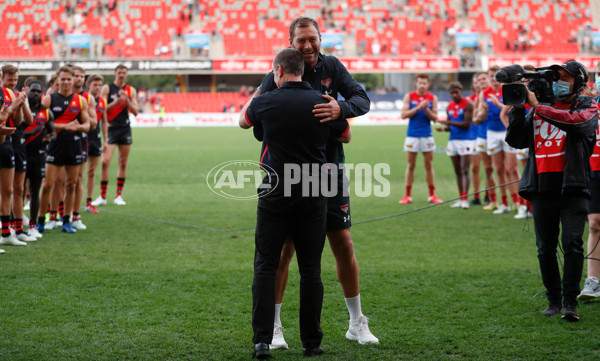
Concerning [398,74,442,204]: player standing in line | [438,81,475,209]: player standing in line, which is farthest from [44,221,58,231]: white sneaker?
→ [438,81,475,209]: player standing in line

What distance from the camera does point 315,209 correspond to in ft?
13.5

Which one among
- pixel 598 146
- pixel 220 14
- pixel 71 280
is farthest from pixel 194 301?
pixel 220 14

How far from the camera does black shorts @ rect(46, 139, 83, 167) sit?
345 inches

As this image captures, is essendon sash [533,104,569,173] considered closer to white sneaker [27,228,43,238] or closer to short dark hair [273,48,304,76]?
short dark hair [273,48,304,76]

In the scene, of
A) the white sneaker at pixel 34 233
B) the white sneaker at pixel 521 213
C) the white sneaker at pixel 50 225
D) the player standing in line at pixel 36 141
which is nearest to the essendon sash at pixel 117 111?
the player standing in line at pixel 36 141

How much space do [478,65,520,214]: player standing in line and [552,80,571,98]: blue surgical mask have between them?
17.1 ft

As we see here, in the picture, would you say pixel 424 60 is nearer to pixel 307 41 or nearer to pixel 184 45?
pixel 184 45

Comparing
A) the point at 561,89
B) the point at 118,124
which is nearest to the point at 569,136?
the point at 561,89

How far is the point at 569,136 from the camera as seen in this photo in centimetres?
498

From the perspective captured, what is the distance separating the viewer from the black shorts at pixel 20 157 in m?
7.83

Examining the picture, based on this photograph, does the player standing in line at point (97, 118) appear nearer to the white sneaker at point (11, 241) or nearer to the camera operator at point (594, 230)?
the white sneaker at point (11, 241)

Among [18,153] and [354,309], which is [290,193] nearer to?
[354,309]

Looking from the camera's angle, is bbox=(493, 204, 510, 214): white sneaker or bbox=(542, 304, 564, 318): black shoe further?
bbox=(493, 204, 510, 214): white sneaker

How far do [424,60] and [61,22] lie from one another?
26.6 metres
